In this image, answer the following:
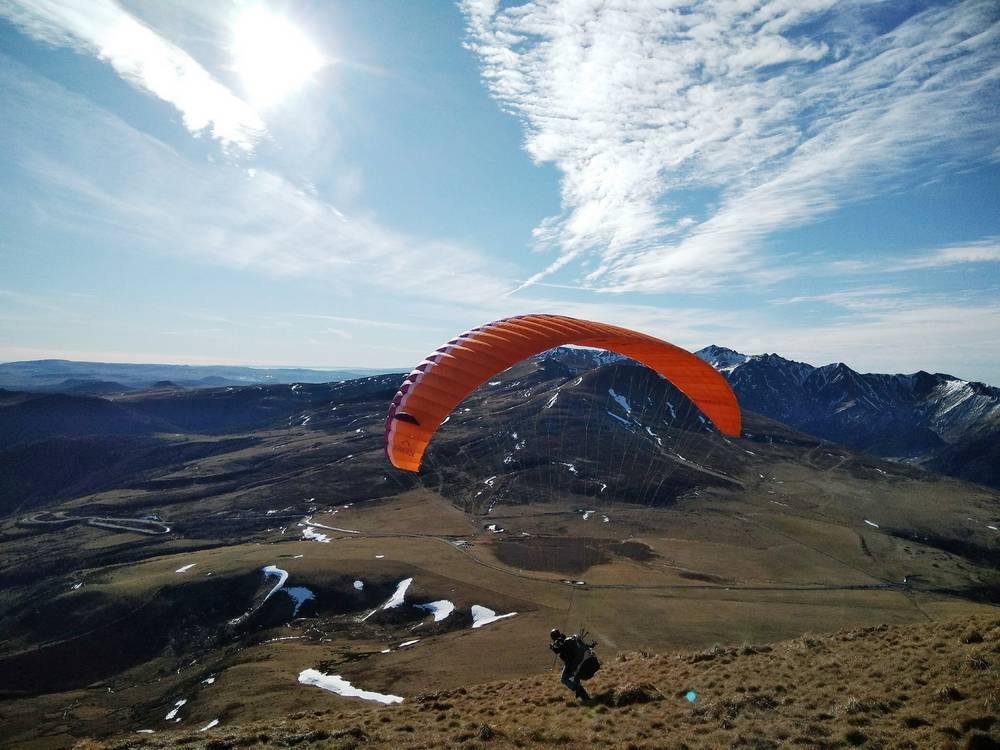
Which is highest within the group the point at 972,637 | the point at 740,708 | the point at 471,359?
the point at 471,359

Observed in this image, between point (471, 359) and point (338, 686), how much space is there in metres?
24.4

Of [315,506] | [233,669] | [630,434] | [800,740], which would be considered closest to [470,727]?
[800,740]

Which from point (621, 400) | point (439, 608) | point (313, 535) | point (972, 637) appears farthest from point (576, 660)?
point (621, 400)

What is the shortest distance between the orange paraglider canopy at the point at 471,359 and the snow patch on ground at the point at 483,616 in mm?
31075

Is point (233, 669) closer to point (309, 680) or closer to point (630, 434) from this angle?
point (309, 680)

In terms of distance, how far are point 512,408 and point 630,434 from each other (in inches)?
1705

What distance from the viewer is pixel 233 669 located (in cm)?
3738

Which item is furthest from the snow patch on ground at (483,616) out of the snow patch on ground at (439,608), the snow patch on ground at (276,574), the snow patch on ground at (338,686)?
the snow patch on ground at (276,574)

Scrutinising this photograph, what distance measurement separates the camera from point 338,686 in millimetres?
30234

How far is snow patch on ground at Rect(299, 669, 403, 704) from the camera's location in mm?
27270

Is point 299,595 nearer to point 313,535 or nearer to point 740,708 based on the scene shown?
point 313,535

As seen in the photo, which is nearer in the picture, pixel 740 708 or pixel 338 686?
pixel 740 708

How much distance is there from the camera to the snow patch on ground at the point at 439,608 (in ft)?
154

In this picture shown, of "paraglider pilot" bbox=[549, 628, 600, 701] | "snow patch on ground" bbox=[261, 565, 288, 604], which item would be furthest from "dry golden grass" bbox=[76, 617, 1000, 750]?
"snow patch on ground" bbox=[261, 565, 288, 604]
